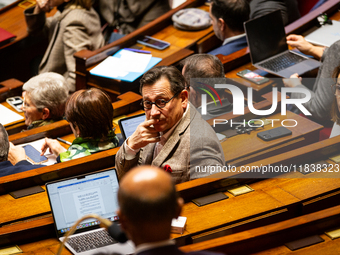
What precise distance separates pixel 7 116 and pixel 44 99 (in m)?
0.52

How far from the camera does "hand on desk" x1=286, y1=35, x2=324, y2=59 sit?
314 cm

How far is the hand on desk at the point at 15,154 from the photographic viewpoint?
239cm

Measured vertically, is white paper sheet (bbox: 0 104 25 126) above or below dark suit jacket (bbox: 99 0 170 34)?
below

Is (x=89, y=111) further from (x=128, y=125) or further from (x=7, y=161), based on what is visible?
(x=7, y=161)

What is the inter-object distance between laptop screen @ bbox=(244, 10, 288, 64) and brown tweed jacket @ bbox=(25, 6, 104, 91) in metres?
1.39

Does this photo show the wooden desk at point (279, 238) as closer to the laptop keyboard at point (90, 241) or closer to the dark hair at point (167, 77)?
the laptop keyboard at point (90, 241)

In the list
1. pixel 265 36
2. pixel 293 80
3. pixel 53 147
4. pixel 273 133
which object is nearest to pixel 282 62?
pixel 265 36

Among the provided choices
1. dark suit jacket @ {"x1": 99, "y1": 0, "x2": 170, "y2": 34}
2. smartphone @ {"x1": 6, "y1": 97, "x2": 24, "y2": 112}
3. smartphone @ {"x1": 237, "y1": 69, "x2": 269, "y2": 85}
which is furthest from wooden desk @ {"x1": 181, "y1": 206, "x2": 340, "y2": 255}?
dark suit jacket @ {"x1": 99, "y1": 0, "x2": 170, "y2": 34}

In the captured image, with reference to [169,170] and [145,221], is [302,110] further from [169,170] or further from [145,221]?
[145,221]

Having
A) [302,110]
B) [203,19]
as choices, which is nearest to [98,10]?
[203,19]

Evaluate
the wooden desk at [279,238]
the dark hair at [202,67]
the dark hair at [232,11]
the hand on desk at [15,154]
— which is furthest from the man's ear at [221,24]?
the wooden desk at [279,238]

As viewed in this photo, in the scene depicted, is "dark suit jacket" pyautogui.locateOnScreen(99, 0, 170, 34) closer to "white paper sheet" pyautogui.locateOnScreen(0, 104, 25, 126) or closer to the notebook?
"white paper sheet" pyautogui.locateOnScreen(0, 104, 25, 126)

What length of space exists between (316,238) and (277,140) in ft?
2.93

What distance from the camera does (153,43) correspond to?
3.67 metres
